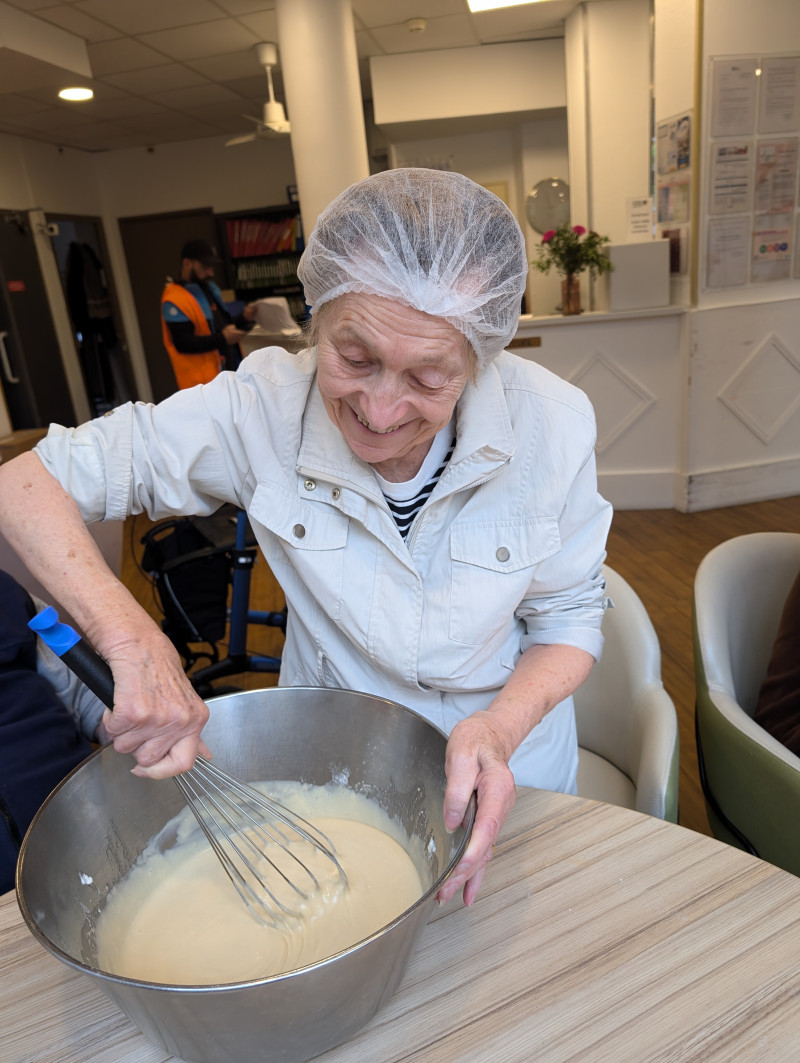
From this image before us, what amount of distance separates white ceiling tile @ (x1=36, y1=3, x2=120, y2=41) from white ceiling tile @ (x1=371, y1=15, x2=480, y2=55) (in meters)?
1.48

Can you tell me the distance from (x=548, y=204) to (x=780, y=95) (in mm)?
2113

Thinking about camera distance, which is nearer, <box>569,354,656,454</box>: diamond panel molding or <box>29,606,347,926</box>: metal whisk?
<box>29,606,347,926</box>: metal whisk

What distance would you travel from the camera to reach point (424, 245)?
2.58ft

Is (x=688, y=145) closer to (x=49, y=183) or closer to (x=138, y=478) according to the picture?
(x=138, y=478)

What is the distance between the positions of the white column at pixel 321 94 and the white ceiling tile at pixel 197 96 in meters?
1.85

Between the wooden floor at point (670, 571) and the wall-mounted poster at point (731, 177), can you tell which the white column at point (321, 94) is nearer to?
the wall-mounted poster at point (731, 177)

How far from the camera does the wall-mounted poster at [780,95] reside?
3285mm

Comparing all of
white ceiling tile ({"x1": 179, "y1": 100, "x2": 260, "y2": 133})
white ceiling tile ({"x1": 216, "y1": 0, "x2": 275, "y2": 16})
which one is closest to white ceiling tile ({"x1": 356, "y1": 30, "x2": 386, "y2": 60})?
white ceiling tile ({"x1": 216, "y1": 0, "x2": 275, "y2": 16})

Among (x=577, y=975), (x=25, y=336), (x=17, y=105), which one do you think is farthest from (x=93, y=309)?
(x=577, y=975)

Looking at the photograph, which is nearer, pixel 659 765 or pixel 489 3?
pixel 659 765

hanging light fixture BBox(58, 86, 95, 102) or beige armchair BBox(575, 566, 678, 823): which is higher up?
hanging light fixture BBox(58, 86, 95, 102)

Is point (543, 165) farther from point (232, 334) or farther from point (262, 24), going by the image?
point (232, 334)

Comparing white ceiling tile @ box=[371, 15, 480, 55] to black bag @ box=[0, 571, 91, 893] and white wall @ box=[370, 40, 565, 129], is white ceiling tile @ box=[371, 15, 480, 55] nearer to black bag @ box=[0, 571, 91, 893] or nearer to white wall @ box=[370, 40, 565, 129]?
white wall @ box=[370, 40, 565, 129]

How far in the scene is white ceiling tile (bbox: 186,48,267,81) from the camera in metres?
4.52
